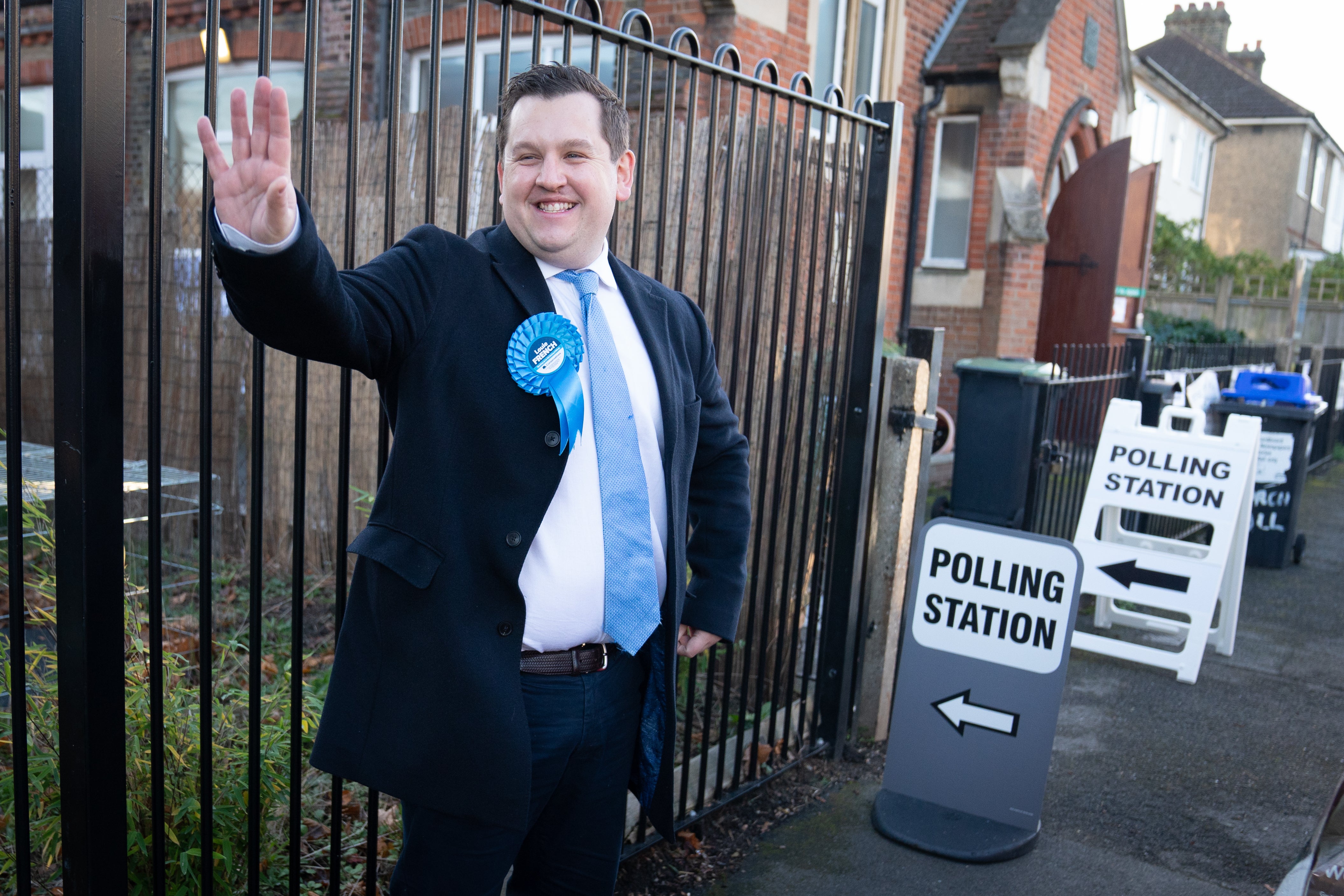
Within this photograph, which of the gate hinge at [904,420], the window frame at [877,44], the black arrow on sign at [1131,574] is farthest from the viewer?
the window frame at [877,44]

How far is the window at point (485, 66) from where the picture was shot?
833 centimetres

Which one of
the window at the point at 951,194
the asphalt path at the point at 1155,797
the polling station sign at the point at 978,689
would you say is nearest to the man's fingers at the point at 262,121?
the asphalt path at the point at 1155,797

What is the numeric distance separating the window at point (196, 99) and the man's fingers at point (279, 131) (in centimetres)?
796

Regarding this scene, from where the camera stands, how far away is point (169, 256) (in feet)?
20.2

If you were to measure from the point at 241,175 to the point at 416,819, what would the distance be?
4.01 ft

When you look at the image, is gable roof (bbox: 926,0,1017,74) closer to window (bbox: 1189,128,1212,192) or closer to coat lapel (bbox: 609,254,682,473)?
coat lapel (bbox: 609,254,682,473)

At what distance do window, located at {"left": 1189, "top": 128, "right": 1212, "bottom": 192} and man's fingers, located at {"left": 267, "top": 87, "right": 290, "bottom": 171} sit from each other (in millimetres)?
25776

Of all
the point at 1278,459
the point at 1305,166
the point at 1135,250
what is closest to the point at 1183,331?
the point at 1135,250

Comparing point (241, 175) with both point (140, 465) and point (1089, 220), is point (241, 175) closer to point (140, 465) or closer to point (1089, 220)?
point (140, 465)

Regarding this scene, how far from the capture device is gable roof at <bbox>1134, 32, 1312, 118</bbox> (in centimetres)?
2975

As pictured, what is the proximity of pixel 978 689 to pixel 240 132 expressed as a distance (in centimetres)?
301

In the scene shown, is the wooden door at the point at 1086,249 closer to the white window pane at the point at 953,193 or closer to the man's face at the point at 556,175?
the white window pane at the point at 953,193

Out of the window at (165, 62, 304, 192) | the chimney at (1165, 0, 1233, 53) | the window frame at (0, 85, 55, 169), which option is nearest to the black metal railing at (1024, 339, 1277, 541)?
the window at (165, 62, 304, 192)

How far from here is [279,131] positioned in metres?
1.39
